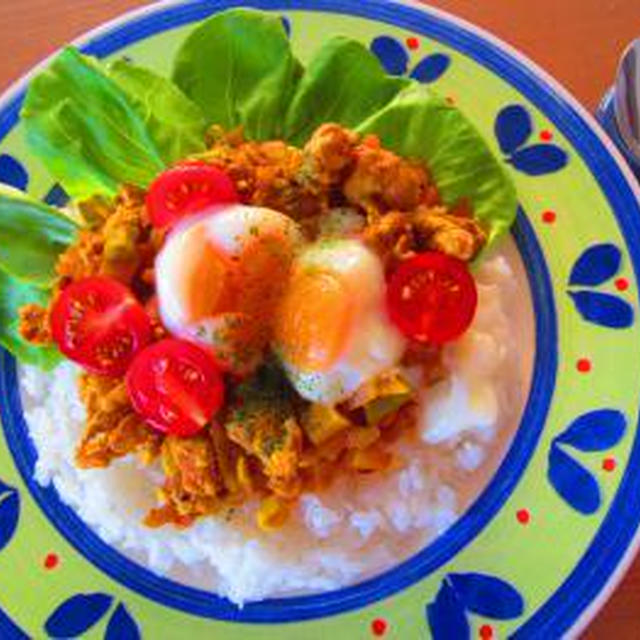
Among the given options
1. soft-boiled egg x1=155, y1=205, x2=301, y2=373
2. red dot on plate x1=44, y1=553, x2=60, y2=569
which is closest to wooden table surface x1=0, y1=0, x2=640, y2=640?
soft-boiled egg x1=155, y1=205, x2=301, y2=373

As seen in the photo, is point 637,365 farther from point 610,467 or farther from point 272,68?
point 272,68

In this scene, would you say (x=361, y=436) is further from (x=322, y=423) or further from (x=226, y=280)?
(x=226, y=280)

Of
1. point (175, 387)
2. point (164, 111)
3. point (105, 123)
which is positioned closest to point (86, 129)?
point (105, 123)

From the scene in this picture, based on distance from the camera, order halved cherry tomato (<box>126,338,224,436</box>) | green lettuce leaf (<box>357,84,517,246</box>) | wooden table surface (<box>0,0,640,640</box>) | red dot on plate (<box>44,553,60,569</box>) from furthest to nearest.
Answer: wooden table surface (<box>0,0,640,640</box>)
green lettuce leaf (<box>357,84,517,246</box>)
red dot on plate (<box>44,553,60,569</box>)
halved cherry tomato (<box>126,338,224,436</box>)

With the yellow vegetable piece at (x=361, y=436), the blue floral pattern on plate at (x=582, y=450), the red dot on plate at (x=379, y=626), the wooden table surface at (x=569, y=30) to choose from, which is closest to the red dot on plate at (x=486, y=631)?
the red dot on plate at (x=379, y=626)

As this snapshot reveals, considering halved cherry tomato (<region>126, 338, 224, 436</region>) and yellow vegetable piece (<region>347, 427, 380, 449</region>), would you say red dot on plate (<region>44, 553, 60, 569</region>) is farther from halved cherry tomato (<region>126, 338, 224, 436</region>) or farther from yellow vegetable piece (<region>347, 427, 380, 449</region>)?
yellow vegetable piece (<region>347, 427, 380, 449</region>)

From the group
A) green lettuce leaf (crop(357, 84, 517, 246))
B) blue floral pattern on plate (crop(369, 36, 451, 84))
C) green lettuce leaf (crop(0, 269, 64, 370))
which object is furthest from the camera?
blue floral pattern on plate (crop(369, 36, 451, 84))
